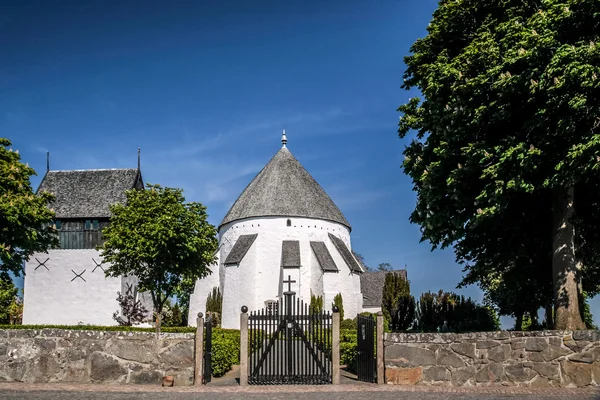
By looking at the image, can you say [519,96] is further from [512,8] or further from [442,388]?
[442,388]

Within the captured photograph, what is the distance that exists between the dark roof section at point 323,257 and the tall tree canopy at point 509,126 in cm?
2701

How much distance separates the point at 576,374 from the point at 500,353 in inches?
71.2

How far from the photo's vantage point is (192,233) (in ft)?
107

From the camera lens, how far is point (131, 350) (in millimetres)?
15242

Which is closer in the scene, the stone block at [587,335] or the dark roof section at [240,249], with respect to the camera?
the stone block at [587,335]

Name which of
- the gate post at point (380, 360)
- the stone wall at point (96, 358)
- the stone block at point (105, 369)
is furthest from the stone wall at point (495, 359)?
the stone block at point (105, 369)

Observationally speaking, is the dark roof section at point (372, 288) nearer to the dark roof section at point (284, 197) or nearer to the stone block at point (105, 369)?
the dark roof section at point (284, 197)

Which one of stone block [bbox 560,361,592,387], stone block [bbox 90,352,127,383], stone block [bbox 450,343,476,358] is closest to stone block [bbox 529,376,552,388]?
stone block [bbox 560,361,592,387]

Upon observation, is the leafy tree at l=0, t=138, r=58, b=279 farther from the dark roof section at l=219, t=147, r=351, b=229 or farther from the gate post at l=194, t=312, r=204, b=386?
the dark roof section at l=219, t=147, r=351, b=229

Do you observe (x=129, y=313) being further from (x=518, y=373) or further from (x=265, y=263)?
(x=518, y=373)

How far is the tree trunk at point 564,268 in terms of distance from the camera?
52.4 feet

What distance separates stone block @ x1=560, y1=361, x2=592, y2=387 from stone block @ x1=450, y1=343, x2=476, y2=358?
212 centimetres

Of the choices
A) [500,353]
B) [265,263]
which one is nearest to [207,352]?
[500,353]

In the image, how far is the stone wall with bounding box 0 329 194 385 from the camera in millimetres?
15188
